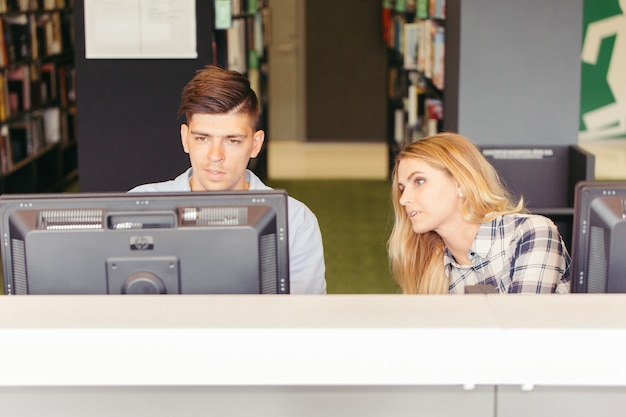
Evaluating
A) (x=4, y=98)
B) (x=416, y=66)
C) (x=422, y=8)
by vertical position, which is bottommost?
(x=4, y=98)

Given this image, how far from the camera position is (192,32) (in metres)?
4.28

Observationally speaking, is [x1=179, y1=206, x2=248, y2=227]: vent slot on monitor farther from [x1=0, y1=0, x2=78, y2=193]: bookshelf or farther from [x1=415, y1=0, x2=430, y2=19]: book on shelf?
[x1=0, y1=0, x2=78, y2=193]: bookshelf

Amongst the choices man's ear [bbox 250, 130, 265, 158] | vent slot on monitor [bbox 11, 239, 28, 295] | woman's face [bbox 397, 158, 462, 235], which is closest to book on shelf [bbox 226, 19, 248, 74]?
man's ear [bbox 250, 130, 265, 158]

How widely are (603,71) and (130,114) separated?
530cm

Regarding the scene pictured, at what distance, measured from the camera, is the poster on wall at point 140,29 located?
4234mm

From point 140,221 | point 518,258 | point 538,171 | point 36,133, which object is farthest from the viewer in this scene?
point 36,133

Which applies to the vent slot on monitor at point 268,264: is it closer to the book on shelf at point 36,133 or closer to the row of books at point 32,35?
the row of books at point 32,35

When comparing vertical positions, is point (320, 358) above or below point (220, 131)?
below

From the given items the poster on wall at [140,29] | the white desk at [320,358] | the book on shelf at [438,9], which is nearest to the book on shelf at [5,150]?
the poster on wall at [140,29]

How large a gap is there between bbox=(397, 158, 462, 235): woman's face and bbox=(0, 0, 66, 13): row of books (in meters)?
4.74

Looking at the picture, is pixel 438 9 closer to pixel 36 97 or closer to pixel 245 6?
pixel 245 6

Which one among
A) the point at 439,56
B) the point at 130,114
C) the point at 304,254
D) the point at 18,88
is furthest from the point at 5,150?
the point at 304,254

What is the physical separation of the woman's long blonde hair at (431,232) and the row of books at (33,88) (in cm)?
467

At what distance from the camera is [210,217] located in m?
1.71
